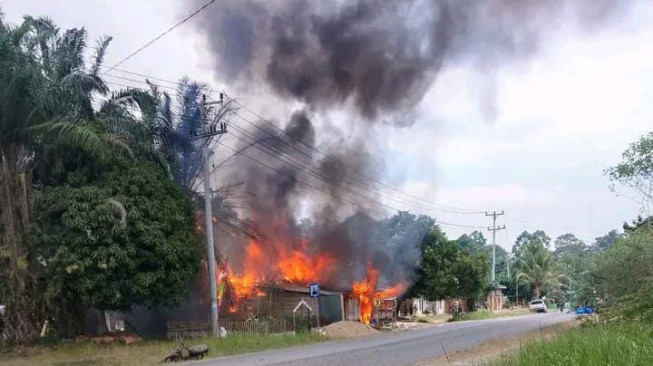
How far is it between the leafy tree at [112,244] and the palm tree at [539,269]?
52586mm

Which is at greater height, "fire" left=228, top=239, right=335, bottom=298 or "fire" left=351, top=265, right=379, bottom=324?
"fire" left=228, top=239, right=335, bottom=298

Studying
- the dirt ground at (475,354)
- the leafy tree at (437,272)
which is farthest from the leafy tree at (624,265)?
the leafy tree at (437,272)

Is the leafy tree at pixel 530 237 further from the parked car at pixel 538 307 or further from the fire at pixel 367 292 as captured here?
the fire at pixel 367 292

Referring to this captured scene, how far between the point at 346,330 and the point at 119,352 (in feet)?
38.9

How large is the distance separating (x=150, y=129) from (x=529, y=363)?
2189 cm

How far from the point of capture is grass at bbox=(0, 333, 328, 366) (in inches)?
766

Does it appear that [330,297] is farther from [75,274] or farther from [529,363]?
[529,363]

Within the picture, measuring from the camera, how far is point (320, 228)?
38.3m

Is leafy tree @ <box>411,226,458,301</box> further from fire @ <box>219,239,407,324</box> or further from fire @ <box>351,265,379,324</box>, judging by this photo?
fire @ <box>351,265,379,324</box>

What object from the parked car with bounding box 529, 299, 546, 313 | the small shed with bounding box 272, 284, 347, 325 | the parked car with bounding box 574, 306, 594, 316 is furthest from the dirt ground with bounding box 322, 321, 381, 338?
Answer: the parked car with bounding box 529, 299, 546, 313

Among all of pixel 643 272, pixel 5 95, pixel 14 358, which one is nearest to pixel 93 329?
pixel 14 358

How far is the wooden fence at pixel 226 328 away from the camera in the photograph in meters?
26.4

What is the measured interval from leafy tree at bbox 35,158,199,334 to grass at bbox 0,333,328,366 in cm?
156

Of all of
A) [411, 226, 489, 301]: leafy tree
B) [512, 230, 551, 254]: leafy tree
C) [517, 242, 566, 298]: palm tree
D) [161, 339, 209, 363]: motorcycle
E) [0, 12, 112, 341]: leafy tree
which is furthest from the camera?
[512, 230, 551, 254]: leafy tree
